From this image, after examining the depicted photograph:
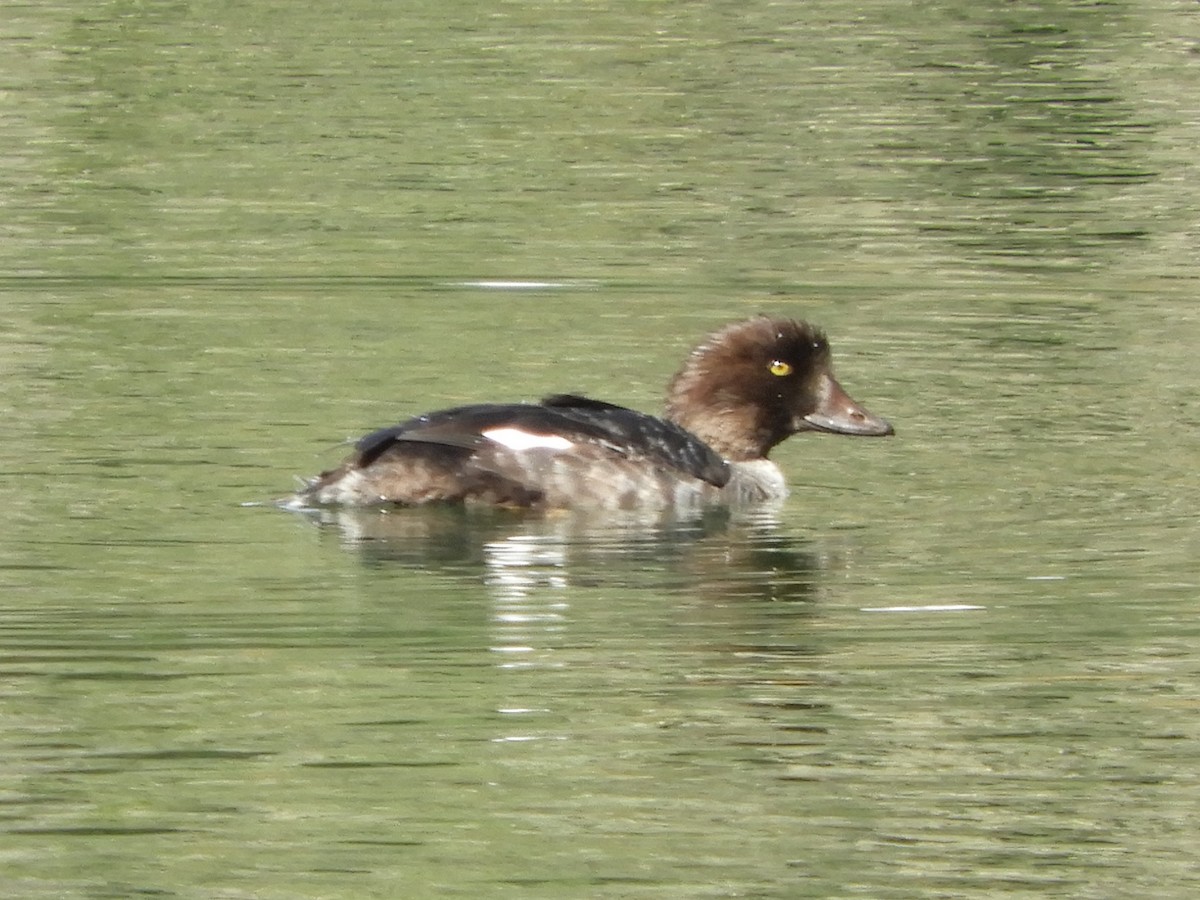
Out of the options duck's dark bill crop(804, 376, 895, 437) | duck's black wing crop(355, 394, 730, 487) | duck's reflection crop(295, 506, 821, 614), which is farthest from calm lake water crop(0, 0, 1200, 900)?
duck's black wing crop(355, 394, 730, 487)

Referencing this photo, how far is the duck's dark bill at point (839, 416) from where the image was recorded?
1154cm

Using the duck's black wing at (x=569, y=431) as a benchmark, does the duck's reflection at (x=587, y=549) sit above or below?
below

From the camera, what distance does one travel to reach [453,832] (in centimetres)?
703

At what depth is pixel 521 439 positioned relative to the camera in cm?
1066

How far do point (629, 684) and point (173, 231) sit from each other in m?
8.44

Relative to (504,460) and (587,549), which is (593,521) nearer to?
(504,460)

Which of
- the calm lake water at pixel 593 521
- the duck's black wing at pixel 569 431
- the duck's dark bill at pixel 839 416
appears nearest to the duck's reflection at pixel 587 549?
the calm lake water at pixel 593 521

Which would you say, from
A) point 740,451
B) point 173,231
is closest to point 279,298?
point 173,231

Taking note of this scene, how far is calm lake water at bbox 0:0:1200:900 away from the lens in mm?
7184


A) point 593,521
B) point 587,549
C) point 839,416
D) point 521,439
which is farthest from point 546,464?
A: point 839,416

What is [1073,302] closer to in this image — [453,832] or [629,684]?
[629,684]

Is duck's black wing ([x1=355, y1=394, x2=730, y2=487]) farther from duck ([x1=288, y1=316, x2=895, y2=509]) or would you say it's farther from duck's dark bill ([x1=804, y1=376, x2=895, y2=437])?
duck's dark bill ([x1=804, y1=376, x2=895, y2=437])

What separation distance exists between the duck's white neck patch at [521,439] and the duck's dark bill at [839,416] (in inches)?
56.4

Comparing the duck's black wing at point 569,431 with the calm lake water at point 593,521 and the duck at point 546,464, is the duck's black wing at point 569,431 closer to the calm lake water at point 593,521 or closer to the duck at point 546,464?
the duck at point 546,464
